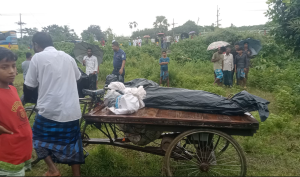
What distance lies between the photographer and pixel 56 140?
8.68 ft

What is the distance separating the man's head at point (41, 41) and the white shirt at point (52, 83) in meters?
0.13

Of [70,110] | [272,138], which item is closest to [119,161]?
[70,110]

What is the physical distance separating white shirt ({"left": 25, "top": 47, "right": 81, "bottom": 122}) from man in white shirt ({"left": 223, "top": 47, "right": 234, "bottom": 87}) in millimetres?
7025

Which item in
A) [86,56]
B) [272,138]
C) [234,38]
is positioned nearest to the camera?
[272,138]

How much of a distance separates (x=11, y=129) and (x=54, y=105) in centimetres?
55

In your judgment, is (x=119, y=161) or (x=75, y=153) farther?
(x=119, y=161)

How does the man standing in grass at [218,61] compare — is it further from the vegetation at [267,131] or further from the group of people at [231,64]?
the vegetation at [267,131]

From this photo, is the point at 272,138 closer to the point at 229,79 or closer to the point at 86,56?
the point at 229,79

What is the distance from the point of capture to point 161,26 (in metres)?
52.7

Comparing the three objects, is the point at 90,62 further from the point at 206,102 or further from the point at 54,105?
the point at 206,102

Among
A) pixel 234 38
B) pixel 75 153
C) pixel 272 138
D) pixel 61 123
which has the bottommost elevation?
pixel 272 138

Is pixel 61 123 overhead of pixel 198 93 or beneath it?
beneath

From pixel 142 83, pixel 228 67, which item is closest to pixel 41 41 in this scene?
pixel 142 83

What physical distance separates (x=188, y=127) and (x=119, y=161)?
4.30ft
